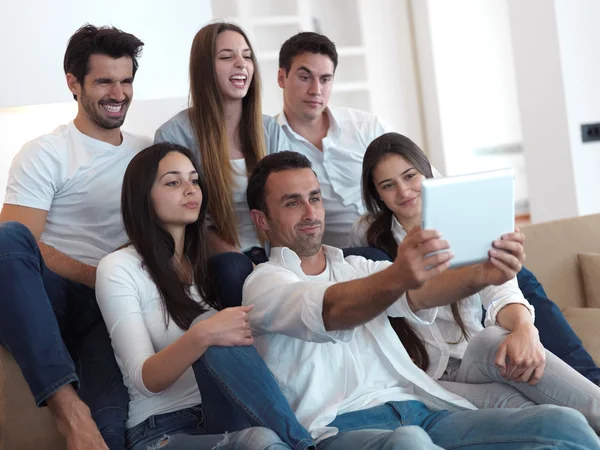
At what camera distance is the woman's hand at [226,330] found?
1.91m

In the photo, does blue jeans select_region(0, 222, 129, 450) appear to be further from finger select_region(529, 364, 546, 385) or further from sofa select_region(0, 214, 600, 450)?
sofa select_region(0, 214, 600, 450)

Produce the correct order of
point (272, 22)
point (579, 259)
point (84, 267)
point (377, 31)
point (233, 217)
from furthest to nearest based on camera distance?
1. point (377, 31)
2. point (272, 22)
3. point (579, 259)
4. point (233, 217)
5. point (84, 267)

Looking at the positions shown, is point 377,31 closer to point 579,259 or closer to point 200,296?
point 579,259

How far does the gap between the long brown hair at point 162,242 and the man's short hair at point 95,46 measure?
543 mm

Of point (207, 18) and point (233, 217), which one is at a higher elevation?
point (207, 18)

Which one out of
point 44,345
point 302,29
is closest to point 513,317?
point 44,345

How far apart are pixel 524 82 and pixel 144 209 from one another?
255 cm

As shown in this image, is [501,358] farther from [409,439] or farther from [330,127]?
[330,127]

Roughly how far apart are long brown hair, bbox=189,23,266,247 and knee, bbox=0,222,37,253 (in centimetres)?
67

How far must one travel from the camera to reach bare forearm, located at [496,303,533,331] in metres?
2.07

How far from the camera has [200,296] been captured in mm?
2297

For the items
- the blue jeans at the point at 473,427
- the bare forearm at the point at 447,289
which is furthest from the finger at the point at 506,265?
the blue jeans at the point at 473,427

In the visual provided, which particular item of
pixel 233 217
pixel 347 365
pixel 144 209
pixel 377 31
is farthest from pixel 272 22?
pixel 347 365

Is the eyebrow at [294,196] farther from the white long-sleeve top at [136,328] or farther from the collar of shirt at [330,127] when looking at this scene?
the collar of shirt at [330,127]
